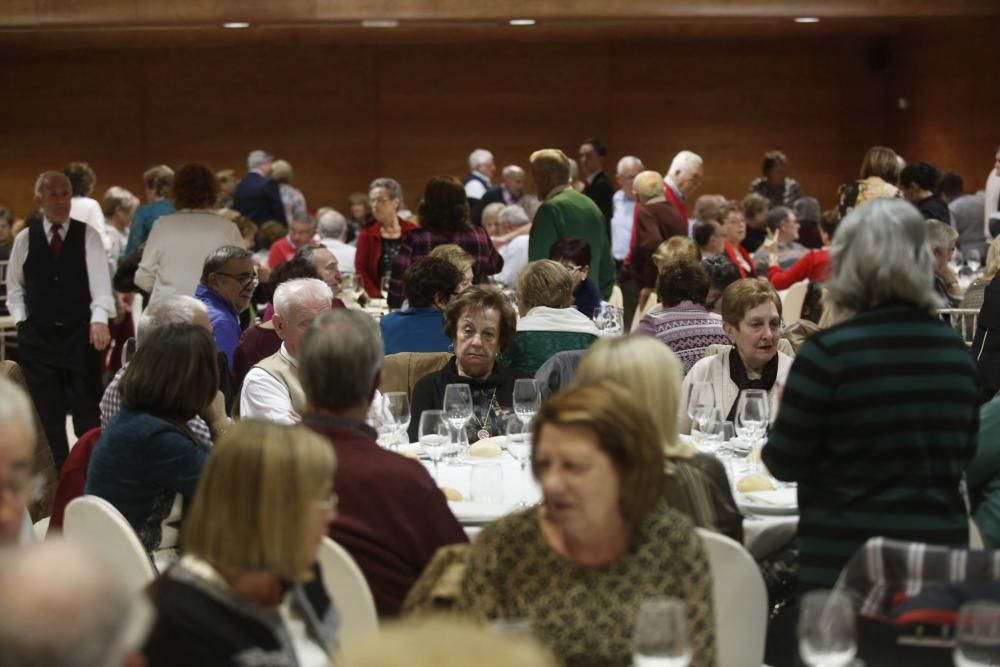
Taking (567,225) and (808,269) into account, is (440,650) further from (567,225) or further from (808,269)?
(808,269)

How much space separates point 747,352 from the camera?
4.66 m

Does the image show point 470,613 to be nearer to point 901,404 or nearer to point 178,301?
point 901,404

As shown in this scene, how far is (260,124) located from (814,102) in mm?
6153

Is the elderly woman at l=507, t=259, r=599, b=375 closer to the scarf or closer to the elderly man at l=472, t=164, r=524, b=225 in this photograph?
the scarf

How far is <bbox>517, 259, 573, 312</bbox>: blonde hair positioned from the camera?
5836 mm

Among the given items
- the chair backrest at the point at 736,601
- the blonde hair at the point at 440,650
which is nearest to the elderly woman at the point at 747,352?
the chair backrest at the point at 736,601

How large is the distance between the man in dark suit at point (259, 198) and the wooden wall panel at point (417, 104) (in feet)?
10.5

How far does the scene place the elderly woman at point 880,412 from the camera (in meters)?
2.94

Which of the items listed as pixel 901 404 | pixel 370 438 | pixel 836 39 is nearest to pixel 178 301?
→ pixel 370 438

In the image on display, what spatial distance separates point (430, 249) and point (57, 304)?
6.41 feet

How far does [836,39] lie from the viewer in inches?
618

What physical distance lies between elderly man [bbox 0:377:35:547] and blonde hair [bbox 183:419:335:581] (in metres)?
0.26

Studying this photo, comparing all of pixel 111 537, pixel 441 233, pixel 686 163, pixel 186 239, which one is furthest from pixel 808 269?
pixel 111 537

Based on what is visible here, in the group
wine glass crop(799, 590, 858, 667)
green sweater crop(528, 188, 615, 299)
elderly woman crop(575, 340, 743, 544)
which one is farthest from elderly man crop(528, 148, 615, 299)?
wine glass crop(799, 590, 858, 667)
